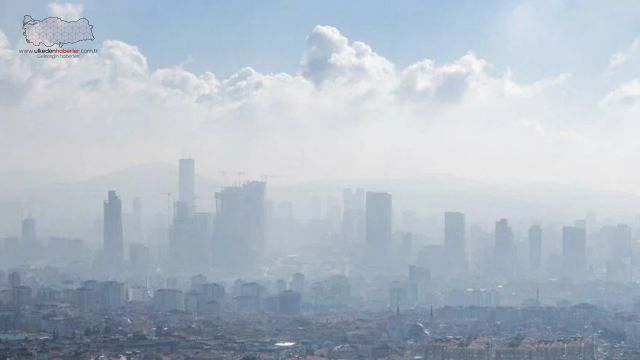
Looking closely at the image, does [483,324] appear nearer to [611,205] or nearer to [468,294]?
[468,294]

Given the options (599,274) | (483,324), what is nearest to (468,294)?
(483,324)

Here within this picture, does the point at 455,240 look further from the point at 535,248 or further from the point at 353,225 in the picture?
the point at 353,225

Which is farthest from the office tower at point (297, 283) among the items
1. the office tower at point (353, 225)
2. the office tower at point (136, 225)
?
the office tower at point (136, 225)

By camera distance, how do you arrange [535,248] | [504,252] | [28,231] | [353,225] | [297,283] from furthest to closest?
[353,225] → [28,231] → [535,248] → [504,252] → [297,283]

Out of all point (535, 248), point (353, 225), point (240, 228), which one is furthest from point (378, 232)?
point (353, 225)

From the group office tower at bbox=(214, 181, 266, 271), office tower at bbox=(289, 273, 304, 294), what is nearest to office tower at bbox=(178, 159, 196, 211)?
office tower at bbox=(214, 181, 266, 271)

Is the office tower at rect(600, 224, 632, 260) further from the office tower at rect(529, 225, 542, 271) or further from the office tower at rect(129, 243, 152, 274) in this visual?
the office tower at rect(129, 243, 152, 274)
